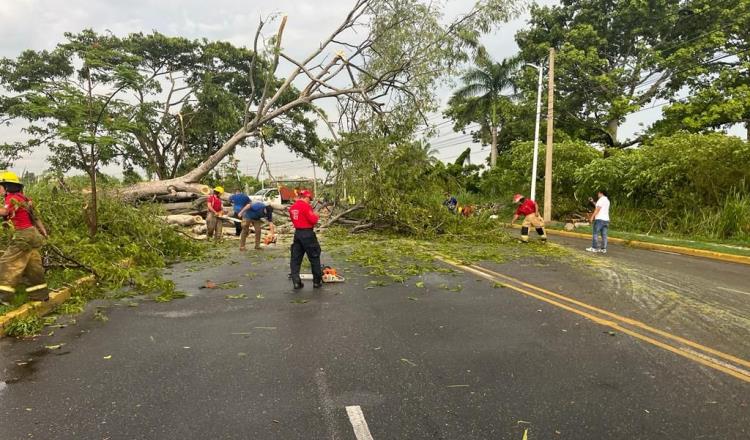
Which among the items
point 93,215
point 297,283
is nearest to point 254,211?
point 93,215

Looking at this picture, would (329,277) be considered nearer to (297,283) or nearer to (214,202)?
(297,283)

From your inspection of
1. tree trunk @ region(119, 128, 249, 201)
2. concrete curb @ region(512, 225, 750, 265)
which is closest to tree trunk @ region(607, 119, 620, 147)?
concrete curb @ region(512, 225, 750, 265)

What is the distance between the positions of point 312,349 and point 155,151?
28300 mm

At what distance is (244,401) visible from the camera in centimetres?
338

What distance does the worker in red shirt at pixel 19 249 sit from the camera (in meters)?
5.57

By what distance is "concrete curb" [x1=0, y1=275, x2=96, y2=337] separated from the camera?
197 inches

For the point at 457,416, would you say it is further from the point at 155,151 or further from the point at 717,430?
the point at 155,151

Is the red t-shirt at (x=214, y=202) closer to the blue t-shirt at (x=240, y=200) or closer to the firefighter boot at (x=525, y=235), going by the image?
the blue t-shirt at (x=240, y=200)

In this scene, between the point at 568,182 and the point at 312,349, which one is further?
the point at 568,182

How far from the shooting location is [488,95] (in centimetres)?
3519

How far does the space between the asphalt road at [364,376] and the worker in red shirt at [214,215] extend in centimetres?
787

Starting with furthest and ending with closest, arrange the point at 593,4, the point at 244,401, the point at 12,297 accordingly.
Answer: the point at 593,4
the point at 12,297
the point at 244,401

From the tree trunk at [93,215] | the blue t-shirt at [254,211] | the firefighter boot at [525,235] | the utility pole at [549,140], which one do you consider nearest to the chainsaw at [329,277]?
the tree trunk at [93,215]

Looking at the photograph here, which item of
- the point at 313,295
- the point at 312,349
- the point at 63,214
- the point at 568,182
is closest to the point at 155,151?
the point at 63,214
